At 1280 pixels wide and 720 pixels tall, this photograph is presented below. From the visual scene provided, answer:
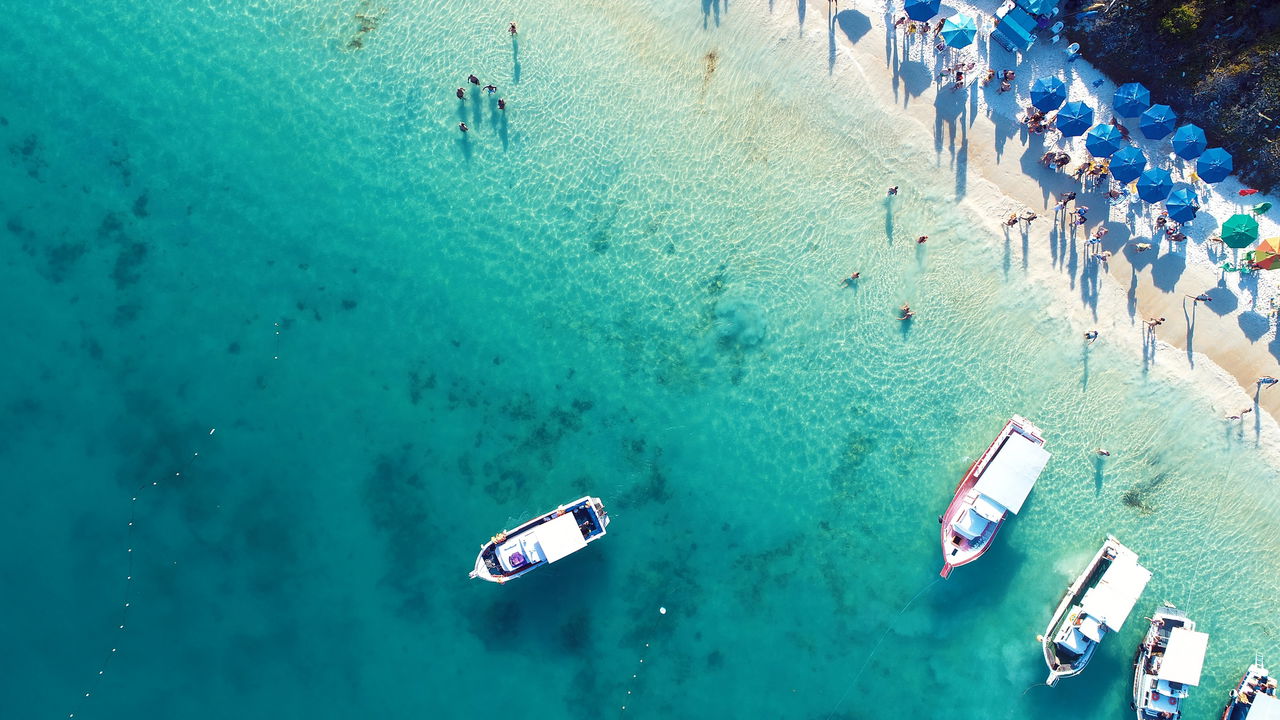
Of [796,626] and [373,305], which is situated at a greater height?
[373,305]

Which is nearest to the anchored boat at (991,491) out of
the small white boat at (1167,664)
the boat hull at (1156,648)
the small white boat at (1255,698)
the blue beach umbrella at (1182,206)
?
the boat hull at (1156,648)

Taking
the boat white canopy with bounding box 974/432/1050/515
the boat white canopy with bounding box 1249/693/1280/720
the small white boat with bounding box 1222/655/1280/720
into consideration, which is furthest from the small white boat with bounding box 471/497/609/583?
the boat white canopy with bounding box 1249/693/1280/720

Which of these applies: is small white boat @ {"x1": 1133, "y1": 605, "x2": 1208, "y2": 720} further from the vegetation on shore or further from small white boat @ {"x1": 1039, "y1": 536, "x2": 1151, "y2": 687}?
the vegetation on shore

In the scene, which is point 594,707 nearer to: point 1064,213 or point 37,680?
point 37,680

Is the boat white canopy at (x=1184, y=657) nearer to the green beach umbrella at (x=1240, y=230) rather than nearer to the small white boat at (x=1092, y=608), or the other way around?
the small white boat at (x=1092, y=608)

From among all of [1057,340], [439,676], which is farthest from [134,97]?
[1057,340]

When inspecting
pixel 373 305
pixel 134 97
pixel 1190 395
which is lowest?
pixel 1190 395

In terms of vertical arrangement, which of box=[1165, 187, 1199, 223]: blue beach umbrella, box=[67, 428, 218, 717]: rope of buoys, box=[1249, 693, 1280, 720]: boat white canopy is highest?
box=[67, 428, 218, 717]: rope of buoys
